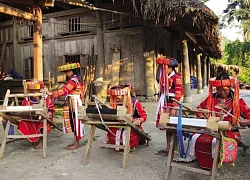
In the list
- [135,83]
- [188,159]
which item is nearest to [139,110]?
[188,159]

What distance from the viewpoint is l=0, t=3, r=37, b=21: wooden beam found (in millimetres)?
5711

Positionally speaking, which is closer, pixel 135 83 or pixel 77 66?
pixel 77 66

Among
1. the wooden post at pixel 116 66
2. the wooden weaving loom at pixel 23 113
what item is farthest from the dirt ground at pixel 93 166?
the wooden post at pixel 116 66

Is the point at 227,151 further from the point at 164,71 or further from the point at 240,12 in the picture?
the point at 240,12

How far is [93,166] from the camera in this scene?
3773mm

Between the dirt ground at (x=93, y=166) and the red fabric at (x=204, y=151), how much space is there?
0.15 meters

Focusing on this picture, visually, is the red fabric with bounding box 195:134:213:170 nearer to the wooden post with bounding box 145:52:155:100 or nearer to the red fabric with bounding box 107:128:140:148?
the red fabric with bounding box 107:128:140:148

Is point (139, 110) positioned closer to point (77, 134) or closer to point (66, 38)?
point (77, 134)

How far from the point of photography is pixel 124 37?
1063 centimetres

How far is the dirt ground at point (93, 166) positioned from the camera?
3.38 meters

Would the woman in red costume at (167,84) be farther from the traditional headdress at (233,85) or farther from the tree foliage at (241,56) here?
→ the tree foliage at (241,56)

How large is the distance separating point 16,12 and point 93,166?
13.1 feet

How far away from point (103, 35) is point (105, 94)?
228 centimetres

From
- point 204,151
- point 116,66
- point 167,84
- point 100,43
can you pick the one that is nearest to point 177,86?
point 167,84
